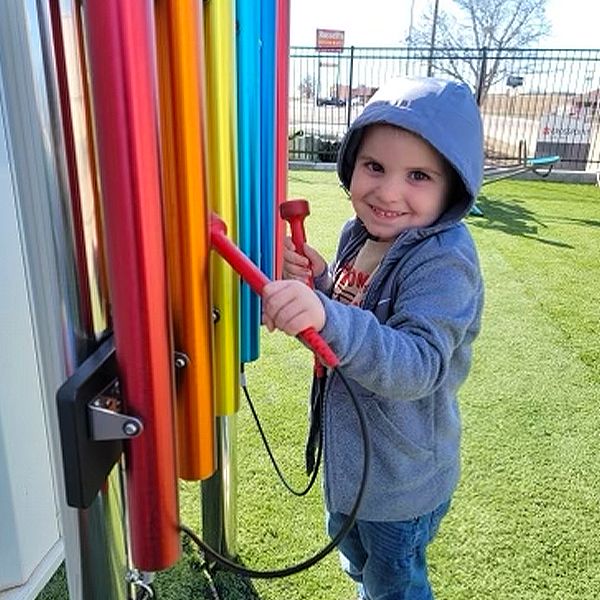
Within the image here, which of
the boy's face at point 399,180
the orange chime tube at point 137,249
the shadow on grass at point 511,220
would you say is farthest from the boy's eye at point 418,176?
the shadow on grass at point 511,220

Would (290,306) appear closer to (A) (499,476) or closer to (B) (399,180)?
(B) (399,180)

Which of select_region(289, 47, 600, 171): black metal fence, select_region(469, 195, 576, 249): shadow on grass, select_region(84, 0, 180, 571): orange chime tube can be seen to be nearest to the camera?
select_region(84, 0, 180, 571): orange chime tube

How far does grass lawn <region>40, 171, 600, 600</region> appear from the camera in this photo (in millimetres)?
1370

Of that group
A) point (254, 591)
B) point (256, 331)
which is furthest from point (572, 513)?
point (256, 331)

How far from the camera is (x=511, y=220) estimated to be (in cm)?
514

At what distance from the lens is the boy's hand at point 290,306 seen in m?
0.57

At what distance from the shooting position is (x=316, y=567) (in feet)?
4.61

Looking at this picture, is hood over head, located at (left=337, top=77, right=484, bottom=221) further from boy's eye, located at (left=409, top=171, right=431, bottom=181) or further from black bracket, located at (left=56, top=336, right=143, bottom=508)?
black bracket, located at (left=56, top=336, right=143, bottom=508)

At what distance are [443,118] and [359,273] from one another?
291mm

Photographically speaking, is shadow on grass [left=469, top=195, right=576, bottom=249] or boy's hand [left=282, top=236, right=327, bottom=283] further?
shadow on grass [left=469, top=195, right=576, bottom=249]

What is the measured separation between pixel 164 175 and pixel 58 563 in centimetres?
117

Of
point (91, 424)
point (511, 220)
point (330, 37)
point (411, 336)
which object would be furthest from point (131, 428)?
point (330, 37)

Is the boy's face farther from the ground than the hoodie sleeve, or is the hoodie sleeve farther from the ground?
the boy's face

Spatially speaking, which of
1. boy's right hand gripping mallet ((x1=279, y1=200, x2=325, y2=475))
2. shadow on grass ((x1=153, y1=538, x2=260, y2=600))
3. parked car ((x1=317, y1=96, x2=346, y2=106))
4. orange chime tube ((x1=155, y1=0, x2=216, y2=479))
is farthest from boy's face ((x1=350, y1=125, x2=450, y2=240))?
parked car ((x1=317, y1=96, x2=346, y2=106))
